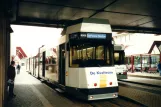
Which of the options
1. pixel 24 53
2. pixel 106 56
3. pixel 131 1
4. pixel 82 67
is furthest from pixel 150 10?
pixel 24 53

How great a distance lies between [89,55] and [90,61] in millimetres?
274

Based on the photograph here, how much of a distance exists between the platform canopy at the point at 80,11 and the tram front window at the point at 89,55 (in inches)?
89.2

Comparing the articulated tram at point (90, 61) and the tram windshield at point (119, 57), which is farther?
the tram windshield at point (119, 57)

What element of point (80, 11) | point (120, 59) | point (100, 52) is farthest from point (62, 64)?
point (120, 59)

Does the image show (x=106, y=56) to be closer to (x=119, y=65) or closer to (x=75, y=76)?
(x=75, y=76)

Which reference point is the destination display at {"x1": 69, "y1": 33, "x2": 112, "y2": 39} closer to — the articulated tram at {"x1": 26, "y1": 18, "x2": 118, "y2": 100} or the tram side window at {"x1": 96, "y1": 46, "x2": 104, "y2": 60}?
the articulated tram at {"x1": 26, "y1": 18, "x2": 118, "y2": 100}

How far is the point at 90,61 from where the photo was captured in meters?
10.0

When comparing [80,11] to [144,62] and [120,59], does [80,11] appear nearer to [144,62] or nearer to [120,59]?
[120,59]

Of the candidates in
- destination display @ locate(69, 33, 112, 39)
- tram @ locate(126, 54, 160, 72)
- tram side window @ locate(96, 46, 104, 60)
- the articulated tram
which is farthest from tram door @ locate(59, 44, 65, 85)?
tram @ locate(126, 54, 160, 72)

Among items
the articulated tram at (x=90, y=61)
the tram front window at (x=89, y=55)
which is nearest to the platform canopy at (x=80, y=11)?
the articulated tram at (x=90, y=61)

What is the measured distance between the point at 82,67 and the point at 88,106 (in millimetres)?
1698

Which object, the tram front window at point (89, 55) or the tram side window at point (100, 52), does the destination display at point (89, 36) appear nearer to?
the tram front window at point (89, 55)

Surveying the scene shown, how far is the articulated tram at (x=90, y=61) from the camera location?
9.76m

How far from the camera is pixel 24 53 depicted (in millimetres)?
23531
